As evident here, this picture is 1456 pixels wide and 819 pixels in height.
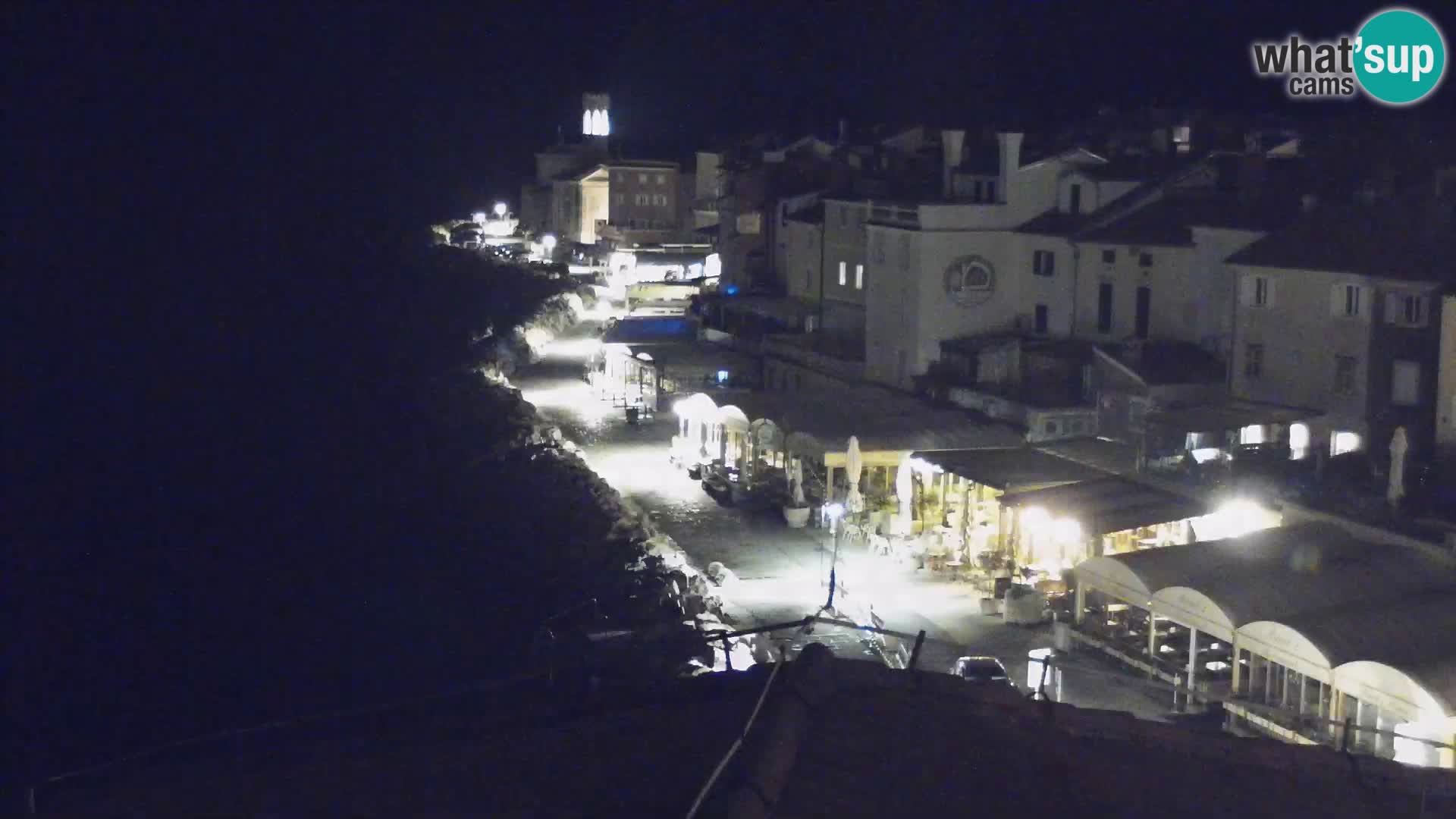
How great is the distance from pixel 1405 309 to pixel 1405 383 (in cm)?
84

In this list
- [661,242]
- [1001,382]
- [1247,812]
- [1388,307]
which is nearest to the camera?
[1247,812]

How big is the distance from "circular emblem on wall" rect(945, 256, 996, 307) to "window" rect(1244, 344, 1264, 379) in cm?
583

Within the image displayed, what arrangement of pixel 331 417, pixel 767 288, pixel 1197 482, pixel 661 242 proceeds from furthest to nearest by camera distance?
pixel 661 242, pixel 331 417, pixel 767 288, pixel 1197 482

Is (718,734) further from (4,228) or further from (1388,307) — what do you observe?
(4,228)

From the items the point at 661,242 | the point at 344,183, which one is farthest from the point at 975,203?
the point at 344,183

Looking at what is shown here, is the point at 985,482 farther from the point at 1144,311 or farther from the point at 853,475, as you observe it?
the point at 1144,311

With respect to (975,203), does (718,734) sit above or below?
below

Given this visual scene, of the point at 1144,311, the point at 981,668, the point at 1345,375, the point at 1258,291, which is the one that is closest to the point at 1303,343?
the point at 1345,375

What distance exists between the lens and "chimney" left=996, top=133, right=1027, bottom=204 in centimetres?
2611

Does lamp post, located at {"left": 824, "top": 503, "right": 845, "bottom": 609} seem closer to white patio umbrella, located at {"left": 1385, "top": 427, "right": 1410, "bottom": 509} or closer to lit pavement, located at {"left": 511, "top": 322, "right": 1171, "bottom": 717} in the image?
lit pavement, located at {"left": 511, "top": 322, "right": 1171, "bottom": 717}

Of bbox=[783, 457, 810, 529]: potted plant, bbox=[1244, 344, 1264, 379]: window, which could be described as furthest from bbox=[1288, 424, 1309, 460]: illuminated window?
bbox=[783, 457, 810, 529]: potted plant

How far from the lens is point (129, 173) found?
11469 cm

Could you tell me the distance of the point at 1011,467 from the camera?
61.2 ft

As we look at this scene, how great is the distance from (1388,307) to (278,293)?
57.5 meters
